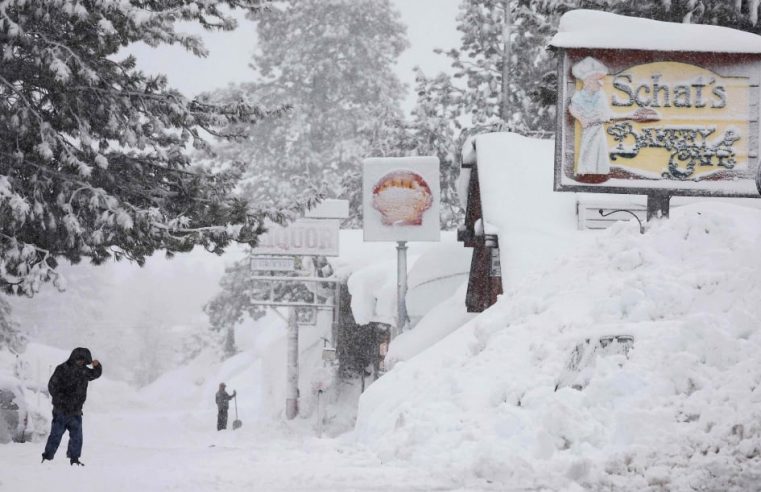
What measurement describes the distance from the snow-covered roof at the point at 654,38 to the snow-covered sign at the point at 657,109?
0.05ft

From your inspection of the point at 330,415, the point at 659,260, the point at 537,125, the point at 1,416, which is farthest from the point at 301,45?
the point at 659,260

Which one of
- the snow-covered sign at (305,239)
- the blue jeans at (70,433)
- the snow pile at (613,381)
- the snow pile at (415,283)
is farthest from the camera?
the snow-covered sign at (305,239)

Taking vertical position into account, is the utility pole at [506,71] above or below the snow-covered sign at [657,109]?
above

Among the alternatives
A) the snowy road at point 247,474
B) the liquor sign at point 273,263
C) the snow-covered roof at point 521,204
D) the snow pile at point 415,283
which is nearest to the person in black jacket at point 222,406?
the liquor sign at point 273,263

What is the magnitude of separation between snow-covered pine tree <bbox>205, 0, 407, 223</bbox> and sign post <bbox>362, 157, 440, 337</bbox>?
19549mm

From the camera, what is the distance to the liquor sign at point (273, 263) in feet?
98.1

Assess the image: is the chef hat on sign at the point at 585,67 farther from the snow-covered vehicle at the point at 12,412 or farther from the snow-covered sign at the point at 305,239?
the snow-covered sign at the point at 305,239

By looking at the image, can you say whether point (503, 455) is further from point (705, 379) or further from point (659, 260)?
point (659, 260)

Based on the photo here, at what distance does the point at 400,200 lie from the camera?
24312 millimetres

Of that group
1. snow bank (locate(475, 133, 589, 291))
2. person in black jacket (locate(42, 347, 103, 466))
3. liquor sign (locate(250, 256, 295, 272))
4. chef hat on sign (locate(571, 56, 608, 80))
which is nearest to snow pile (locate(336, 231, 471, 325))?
liquor sign (locate(250, 256, 295, 272))

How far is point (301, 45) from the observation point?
46.9 m

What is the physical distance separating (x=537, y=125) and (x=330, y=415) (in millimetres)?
11921

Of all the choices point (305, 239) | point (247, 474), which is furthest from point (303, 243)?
point (247, 474)

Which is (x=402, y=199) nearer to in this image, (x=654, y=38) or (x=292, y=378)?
(x=292, y=378)
